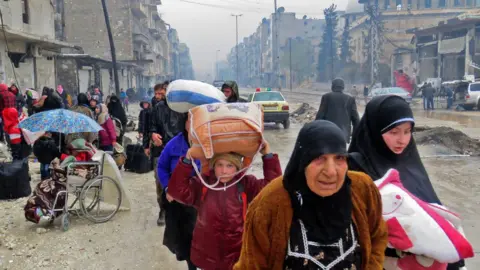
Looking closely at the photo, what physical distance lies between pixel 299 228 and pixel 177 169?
122 centimetres

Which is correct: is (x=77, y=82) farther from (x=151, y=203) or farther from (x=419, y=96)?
(x=419, y=96)

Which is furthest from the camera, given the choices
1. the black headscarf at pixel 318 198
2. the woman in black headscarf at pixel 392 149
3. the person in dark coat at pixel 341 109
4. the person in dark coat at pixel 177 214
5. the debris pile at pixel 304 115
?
the debris pile at pixel 304 115

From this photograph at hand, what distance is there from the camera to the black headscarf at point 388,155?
2449 mm

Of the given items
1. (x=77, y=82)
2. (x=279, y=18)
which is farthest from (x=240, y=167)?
(x=279, y=18)

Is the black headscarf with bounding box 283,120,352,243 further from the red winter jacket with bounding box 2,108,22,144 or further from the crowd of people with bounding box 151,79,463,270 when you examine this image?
the red winter jacket with bounding box 2,108,22,144

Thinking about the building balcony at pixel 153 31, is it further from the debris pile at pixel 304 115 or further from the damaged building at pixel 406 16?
the debris pile at pixel 304 115

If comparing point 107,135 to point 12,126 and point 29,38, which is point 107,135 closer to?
point 12,126

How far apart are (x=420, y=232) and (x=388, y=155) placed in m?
0.63

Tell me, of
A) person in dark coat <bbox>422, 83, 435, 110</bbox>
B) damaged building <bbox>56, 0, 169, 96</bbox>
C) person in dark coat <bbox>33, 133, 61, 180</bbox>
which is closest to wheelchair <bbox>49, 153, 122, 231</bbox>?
person in dark coat <bbox>33, 133, 61, 180</bbox>

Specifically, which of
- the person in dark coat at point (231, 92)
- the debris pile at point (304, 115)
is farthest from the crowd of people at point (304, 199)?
the debris pile at point (304, 115)

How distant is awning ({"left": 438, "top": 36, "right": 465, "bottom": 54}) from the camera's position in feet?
118

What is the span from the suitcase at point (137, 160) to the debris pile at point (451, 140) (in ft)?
24.1

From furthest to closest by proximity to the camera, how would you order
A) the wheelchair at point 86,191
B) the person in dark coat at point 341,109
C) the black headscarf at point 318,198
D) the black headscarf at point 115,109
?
the black headscarf at point 115,109 < the person in dark coat at point 341,109 < the wheelchair at point 86,191 < the black headscarf at point 318,198

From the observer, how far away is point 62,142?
7.06m
